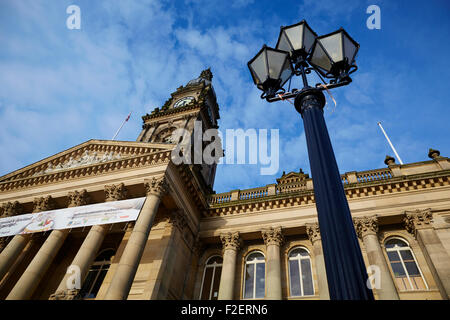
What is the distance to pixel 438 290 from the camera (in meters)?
13.2

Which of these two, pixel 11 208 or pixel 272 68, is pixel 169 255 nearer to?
pixel 11 208

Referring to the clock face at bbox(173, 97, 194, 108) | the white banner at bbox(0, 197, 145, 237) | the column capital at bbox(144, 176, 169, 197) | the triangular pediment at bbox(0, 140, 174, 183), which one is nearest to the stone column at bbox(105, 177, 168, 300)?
the column capital at bbox(144, 176, 169, 197)

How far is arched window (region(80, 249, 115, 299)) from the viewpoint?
638 inches

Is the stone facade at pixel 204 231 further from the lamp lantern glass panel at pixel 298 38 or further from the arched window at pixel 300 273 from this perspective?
the lamp lantern glass panel at pixel 298 38

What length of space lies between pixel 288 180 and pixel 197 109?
46.9 feet

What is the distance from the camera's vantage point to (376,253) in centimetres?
1446

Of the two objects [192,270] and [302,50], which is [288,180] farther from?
[302,50]

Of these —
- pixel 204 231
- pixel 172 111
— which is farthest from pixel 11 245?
pixel 172 111

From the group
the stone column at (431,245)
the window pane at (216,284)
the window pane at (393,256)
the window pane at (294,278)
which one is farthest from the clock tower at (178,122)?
the stone column at (431,245)

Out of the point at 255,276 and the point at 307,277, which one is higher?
the point at 255,276

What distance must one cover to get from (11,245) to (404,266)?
73.7 ft

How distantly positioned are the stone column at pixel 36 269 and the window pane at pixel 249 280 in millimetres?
11122

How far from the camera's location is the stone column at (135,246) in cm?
1097
